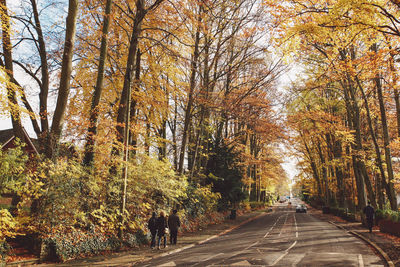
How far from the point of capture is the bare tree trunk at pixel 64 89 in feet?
33.2

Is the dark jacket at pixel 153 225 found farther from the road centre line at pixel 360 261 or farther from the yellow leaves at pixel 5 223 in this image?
the road centre line at pixel 360 261

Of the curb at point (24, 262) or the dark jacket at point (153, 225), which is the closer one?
the curb at point (24, 262)

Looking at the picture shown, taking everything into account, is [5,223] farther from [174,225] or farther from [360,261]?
[360,261]

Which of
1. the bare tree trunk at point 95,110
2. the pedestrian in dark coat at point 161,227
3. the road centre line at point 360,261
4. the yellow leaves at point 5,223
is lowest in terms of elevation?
the road centre line at point 360,261

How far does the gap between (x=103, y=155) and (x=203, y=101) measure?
8.47m

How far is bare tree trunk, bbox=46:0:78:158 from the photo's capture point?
10110 mm

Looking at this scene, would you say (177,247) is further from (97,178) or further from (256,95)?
(256,95)

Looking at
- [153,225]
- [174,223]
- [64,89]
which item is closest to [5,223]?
[64,89]

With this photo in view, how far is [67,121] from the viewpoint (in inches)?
575

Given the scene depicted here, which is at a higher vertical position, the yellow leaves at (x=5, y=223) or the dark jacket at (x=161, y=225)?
the yellow leaves at (x=5, y=223)

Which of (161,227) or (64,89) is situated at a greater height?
(64,89)

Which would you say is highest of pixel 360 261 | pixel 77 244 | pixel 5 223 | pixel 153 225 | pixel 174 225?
pixel 5 223

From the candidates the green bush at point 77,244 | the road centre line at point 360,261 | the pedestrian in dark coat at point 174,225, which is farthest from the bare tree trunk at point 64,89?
the road centre line at point 360,261

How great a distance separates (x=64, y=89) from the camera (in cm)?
1045
